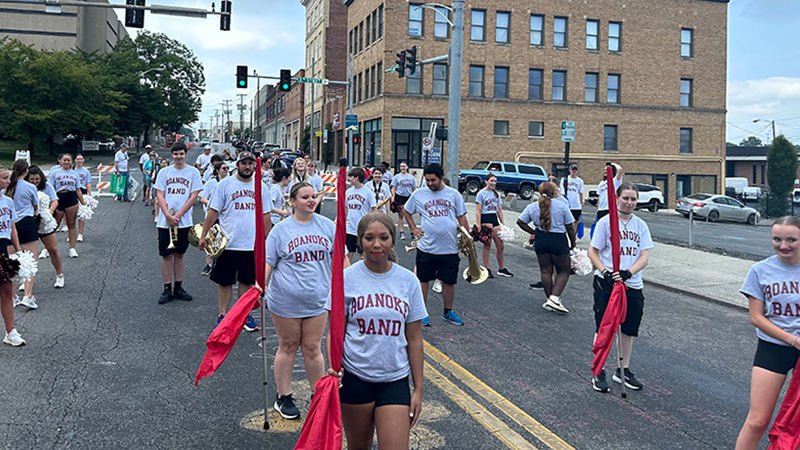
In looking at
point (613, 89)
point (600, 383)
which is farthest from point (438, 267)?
point (613, 89)

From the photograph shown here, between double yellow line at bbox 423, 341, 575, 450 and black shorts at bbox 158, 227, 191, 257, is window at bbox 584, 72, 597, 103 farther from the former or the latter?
double yellow line at bbox 423, 341, 575, 450

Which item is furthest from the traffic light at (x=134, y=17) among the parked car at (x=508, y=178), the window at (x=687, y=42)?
the window at (x=687, y=42)

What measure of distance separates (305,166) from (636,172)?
37314 millimetres

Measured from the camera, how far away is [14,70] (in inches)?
1690

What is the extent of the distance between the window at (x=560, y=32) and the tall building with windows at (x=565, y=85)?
7cm

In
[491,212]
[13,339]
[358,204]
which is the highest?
[358,204]

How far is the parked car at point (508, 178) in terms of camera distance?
111 feet

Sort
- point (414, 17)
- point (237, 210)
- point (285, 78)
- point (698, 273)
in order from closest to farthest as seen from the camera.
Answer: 1. point (237, 210)
2. point (698, 273)
3. point (285, 78)
4. point (414, 17)

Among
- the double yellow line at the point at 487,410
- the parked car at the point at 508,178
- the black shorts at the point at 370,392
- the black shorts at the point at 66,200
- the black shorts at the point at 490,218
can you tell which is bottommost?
the double yellow line at the point at 487,410

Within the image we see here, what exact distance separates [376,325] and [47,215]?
23.0 feet

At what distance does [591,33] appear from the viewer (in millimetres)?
42438

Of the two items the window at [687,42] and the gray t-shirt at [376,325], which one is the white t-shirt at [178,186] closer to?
the gray t-shirt at [376,325]

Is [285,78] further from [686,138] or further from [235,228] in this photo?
[686,138]

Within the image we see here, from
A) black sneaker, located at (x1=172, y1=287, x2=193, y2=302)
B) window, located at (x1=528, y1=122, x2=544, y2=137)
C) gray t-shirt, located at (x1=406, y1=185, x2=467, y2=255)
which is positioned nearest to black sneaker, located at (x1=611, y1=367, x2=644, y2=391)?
gray t-shirt, located at (x1=406, y1=185, x2=467, y2=255)
